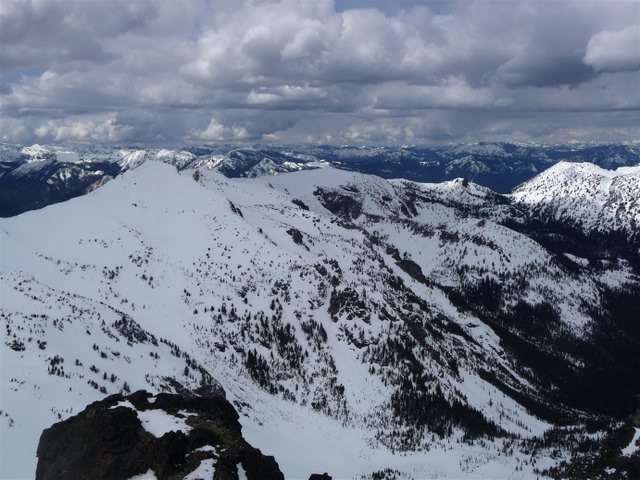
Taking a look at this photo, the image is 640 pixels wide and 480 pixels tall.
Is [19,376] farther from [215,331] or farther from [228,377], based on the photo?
[215,331]

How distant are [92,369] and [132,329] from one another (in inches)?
1507

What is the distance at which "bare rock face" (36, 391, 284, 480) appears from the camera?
51719mm

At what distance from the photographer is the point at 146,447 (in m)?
53.3

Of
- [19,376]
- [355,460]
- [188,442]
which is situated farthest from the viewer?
[355,460]

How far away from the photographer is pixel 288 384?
561 feet

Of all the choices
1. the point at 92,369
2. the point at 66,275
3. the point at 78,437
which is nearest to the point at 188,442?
the point at 78,437

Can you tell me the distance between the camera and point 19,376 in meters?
84.8

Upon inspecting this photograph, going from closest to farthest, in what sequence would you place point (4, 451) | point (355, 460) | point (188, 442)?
point (188, 442), point (4, 451), point (355, 460)

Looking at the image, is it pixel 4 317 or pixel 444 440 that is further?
pixel 444 440

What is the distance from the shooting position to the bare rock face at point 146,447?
2036 inches

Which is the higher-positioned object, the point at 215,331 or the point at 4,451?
the point at 4,451

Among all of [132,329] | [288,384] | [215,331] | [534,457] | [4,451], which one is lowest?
[534,457]

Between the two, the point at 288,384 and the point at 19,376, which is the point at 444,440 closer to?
the point at 288,384

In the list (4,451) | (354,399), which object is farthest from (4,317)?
(354,399)
